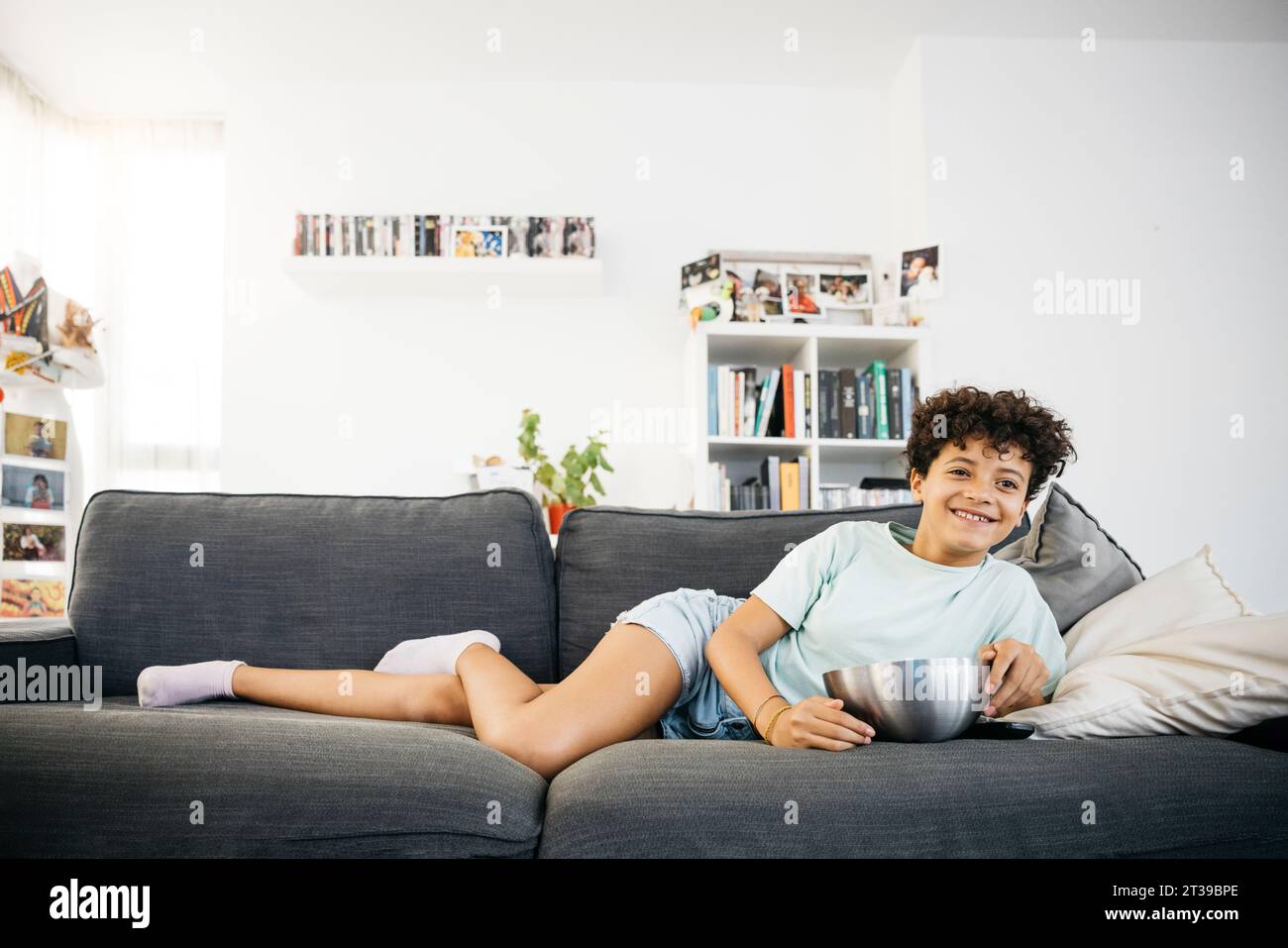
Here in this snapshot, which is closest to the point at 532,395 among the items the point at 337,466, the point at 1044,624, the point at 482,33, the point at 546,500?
the point at 546,500

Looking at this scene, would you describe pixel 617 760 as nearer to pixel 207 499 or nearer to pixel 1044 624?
pixel 1044 624

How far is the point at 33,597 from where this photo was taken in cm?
372

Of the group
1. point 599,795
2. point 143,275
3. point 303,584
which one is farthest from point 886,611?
point 143,275

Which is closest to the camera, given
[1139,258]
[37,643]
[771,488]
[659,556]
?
[37,643]

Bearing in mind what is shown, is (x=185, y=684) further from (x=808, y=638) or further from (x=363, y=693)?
(x=808, y=638)

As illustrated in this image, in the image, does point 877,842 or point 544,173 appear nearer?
point 877,842

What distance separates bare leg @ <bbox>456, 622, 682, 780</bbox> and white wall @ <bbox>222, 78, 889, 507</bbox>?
250 centimetres

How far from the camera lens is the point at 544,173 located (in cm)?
412

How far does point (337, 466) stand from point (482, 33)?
5.96ft

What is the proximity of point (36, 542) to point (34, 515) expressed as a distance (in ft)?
0.49

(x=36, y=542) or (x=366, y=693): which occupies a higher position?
(x=36, y=542)

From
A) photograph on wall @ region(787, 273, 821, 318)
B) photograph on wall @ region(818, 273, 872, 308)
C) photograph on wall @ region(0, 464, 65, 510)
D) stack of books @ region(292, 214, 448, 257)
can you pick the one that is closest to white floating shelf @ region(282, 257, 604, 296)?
stack of books @ region(292, 214, 448, 257)

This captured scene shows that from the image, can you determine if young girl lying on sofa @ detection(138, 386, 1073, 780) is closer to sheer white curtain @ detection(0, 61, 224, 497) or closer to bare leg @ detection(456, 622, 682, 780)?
bare leg @ detection(456, 622, 682, 780)
